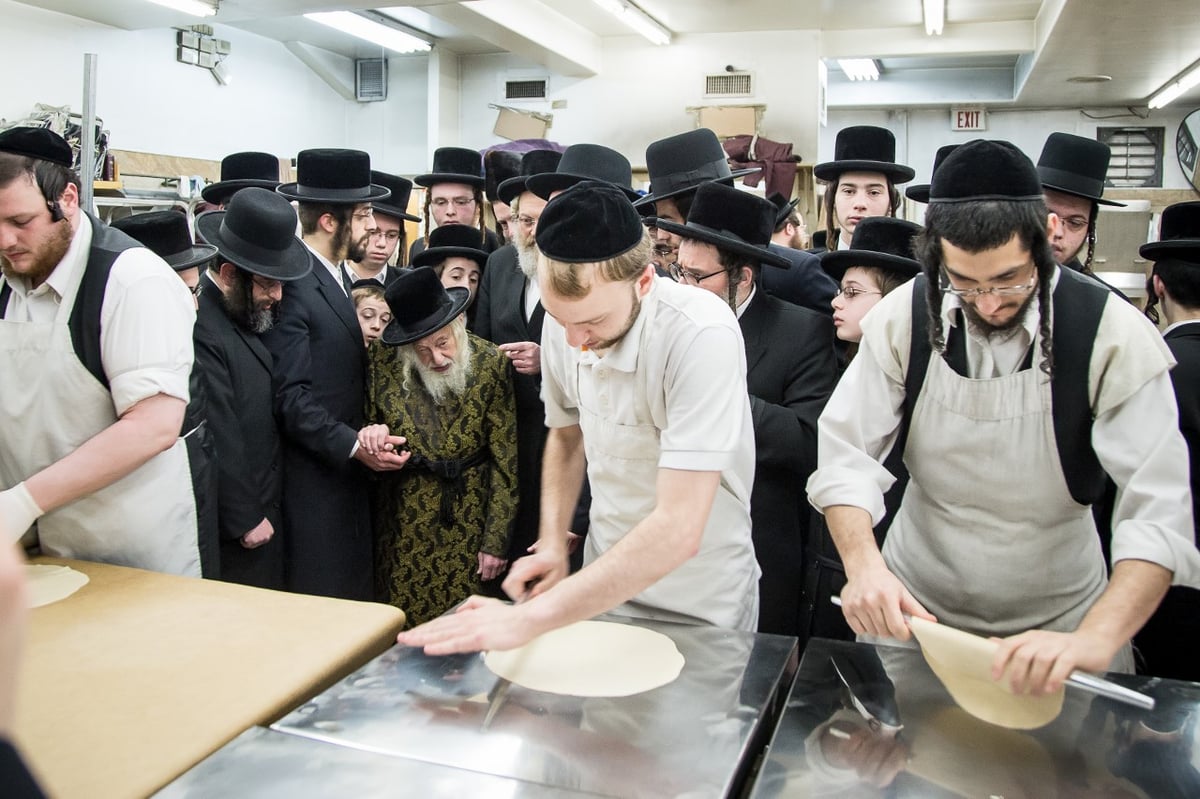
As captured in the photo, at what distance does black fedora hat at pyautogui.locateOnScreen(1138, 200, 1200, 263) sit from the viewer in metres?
2.36

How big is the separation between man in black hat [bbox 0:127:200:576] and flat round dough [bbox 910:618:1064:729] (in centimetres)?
148

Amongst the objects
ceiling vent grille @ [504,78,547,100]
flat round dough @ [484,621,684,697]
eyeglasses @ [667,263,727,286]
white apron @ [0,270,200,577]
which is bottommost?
flat round dough @ [484,621,684,697]

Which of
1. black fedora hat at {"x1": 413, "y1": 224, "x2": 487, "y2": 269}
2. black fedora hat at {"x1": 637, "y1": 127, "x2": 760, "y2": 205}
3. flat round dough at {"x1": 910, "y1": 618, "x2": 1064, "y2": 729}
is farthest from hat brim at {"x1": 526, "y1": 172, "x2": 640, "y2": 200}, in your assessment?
flat round dough at {"x1": 910, "y1": 618, "x2": 1064, "y2": 729}

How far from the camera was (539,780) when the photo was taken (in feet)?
3.92

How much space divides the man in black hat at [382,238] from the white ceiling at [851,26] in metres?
3.07

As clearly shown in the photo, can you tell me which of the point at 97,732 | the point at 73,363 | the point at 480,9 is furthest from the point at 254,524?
the point at 480,9

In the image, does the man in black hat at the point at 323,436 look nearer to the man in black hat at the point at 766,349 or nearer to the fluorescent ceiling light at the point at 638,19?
the man in black hat at the point at 766,349

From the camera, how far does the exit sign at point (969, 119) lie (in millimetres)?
12016

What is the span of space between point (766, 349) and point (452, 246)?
4.63 ft

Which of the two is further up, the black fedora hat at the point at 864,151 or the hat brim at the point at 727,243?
the black fedora hat at the point at 864,151

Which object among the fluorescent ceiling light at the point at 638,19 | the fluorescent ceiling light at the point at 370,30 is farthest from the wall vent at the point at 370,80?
the fluorescent ceiling light at the point at 638,19

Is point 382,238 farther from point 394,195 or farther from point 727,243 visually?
point 727,243

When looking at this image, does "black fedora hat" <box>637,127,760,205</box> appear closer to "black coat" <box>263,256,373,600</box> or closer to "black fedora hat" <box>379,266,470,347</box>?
"black fedora hat" <box>379,266,470,347</box>

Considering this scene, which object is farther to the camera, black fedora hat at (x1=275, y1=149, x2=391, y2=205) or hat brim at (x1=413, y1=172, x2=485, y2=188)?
hat brim at (x1=413, y1=172, x2=485, y2=188)
